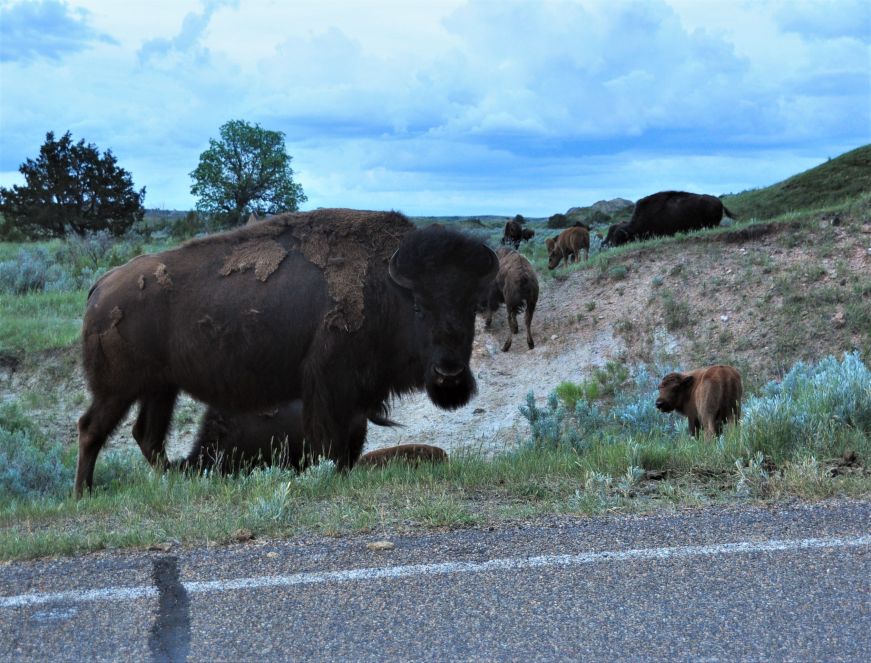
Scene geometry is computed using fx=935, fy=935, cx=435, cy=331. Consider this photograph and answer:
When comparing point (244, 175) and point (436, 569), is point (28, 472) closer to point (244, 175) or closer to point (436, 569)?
point (436, 569)

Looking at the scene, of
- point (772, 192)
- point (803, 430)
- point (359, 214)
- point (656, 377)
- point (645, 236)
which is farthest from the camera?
point (772, 192)

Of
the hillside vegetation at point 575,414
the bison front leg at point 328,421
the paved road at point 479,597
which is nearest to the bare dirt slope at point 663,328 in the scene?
the hillside vegetation at point 575,414

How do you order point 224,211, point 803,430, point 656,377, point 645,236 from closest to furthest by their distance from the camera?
point 803,430 < point 656,377 < point 645,236 < point 224,211

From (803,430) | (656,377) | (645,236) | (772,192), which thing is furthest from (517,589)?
(772,192)

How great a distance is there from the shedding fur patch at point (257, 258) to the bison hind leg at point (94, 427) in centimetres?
147

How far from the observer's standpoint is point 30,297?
1852 centimetres

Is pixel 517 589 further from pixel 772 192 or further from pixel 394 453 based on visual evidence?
pixel 772 192

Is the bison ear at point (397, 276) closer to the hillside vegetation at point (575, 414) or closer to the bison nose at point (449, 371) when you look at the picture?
the bison nose at point (449, 371)

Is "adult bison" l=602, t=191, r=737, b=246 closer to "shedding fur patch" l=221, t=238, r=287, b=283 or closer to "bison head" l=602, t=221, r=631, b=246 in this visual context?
"bison head" l=602, t=221, r=631, b=246

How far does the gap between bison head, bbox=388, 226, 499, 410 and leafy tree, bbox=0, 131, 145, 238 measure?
140 feet

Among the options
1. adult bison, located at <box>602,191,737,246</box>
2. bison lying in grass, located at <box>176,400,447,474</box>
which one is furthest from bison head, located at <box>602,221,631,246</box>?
bison lying in grass, located at <box>176,400,447,474</box>

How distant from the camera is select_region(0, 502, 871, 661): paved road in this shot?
357 centimetres

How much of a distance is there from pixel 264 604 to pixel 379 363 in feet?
13.4

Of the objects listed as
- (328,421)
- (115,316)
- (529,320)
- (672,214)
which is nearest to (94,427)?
(115,316)
